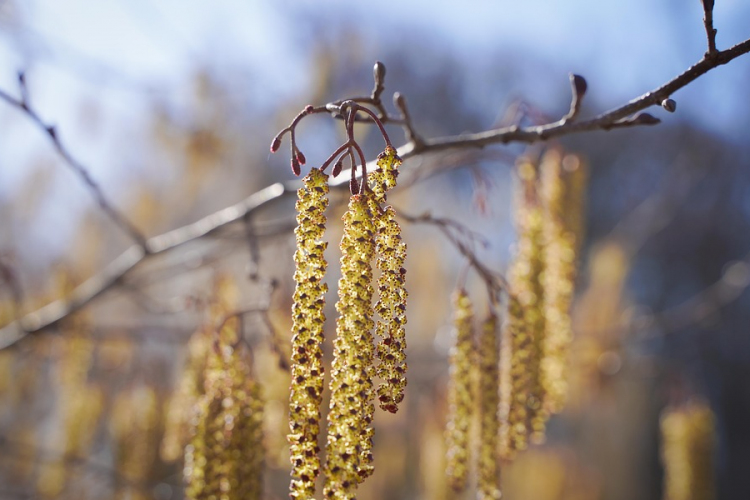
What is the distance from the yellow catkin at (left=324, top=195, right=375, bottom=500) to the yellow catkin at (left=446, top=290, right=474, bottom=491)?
1.27ft

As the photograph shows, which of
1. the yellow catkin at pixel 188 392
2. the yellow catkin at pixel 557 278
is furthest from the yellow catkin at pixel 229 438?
the yellow catkin at pixel 557 278

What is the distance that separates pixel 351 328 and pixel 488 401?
0.48 meters

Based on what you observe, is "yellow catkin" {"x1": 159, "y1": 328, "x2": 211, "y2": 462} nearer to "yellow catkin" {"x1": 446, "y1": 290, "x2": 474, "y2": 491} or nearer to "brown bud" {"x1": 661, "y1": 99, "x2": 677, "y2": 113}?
"yellow catkin" {"x1": 446, "y1": 290, "x2": 474, "y2": 491}

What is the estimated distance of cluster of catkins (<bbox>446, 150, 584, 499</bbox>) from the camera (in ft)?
3.24

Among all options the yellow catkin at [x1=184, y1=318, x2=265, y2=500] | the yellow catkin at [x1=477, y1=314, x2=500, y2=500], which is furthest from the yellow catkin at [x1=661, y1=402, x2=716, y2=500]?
the yellow catkin at [x1=184, y1=318, x2=265, y2=500]

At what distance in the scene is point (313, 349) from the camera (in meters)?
0.63

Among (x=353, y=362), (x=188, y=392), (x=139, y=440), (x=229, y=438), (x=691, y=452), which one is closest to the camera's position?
(x=353, y=362)

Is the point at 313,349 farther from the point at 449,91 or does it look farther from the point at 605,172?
the point at 605,172

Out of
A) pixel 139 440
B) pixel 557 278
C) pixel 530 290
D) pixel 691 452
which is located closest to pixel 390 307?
pixel 530 290

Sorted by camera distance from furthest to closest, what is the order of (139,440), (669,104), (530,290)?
(139,440) → (530,290) → (669,104)

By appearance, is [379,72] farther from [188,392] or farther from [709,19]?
[188,392]

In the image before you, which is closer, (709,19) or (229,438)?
(709,19)

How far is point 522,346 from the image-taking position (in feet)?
3.49

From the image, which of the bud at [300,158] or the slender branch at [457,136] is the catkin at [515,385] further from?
the bud at [300,158]
